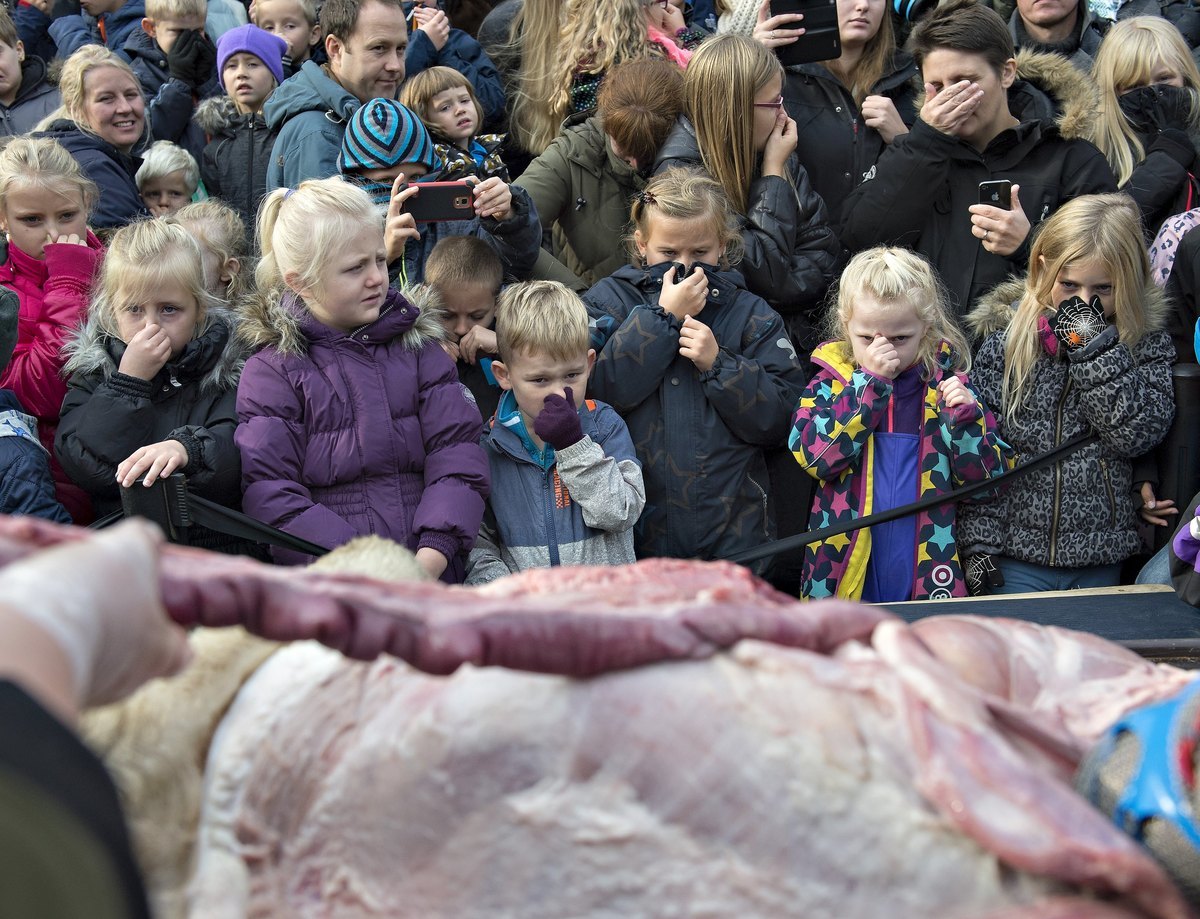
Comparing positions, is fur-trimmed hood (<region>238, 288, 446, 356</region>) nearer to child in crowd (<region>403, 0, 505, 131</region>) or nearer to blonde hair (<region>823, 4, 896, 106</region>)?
child in crowd (<region>403, 0, 505, 131</region>)

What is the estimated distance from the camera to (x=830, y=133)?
4.55 metres

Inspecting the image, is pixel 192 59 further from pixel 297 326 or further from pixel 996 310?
pixel 996 310

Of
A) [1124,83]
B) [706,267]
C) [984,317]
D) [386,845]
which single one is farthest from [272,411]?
[1124,83]

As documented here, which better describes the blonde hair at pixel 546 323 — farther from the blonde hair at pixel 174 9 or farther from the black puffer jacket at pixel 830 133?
the blonde hair at pixel 174 9

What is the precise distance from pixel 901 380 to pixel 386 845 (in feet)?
8.94

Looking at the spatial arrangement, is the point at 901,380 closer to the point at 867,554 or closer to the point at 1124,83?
the point at 867,554

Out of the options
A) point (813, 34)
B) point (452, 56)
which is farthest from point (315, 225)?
point (813, 34)

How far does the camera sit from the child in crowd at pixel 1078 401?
12.2 ft

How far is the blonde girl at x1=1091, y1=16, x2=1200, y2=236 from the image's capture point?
14.8 ft

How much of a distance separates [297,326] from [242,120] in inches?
70.0

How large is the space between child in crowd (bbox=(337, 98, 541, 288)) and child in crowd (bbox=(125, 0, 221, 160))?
141cm

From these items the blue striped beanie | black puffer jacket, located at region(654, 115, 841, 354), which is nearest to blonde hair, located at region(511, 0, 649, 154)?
black puffer jacket, located at region(654, 115, 841, 354)

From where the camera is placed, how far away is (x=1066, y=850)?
4.15ft

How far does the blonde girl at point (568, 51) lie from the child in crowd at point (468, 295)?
39.0 inches
